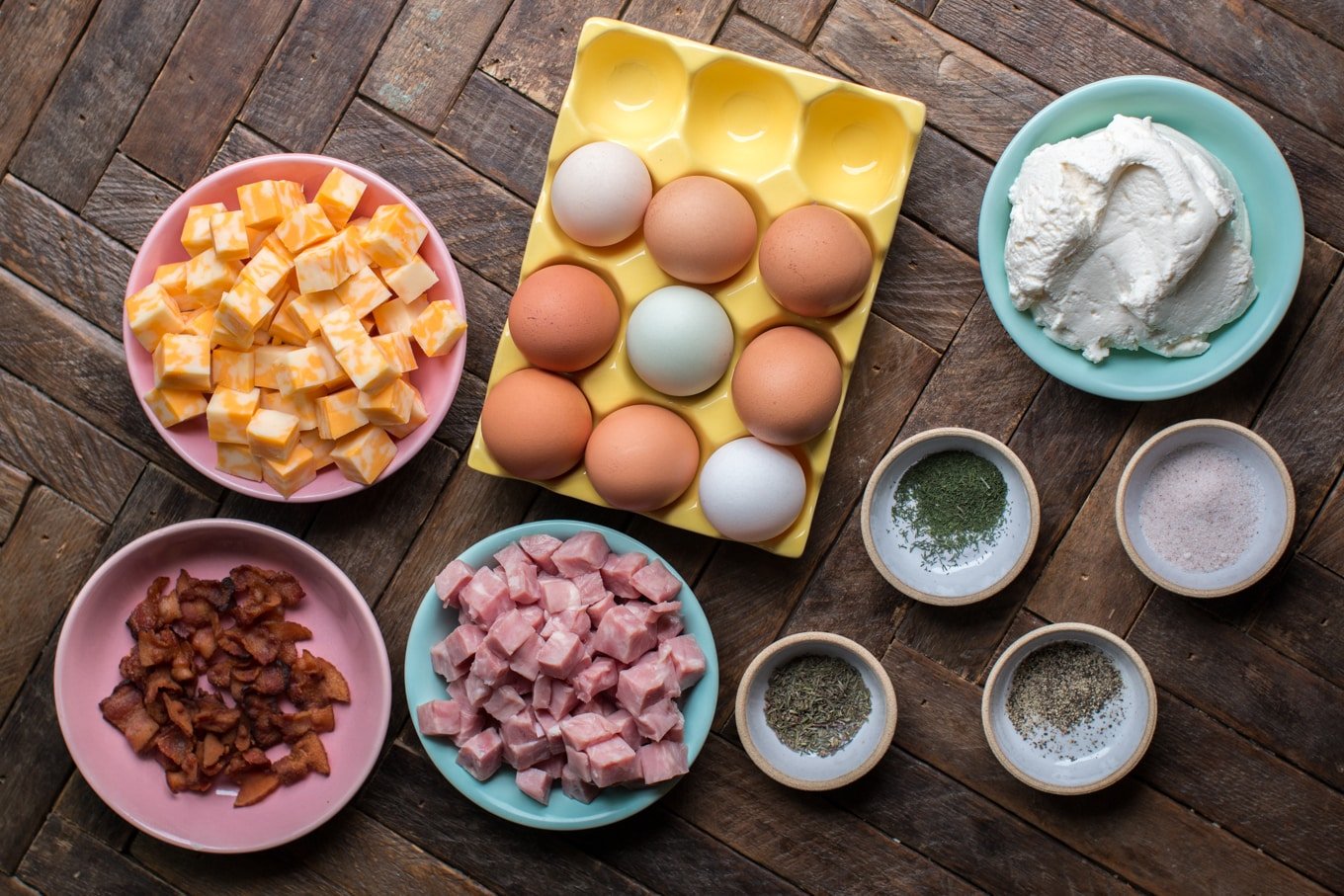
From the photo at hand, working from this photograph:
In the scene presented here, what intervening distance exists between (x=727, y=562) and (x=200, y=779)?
0.78 metres

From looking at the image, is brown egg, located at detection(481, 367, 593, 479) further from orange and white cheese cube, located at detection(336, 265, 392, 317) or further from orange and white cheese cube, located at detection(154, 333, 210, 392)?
orange and white cheese cube, located at detection(154, 333, 210, 392)

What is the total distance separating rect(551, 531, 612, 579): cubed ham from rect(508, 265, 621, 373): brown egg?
220 mm

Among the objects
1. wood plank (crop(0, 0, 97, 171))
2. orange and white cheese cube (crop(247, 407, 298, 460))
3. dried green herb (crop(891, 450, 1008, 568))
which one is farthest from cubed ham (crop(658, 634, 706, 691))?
wood plank (crop(0, 0, 97, 171))

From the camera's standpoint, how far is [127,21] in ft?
4.50

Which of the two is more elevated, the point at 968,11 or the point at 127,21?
the point at 968,11

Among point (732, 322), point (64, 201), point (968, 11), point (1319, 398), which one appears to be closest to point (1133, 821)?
point (1319, 398)

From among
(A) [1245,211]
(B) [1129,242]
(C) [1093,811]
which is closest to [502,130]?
(B) [1129,242]

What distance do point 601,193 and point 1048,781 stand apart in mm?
947

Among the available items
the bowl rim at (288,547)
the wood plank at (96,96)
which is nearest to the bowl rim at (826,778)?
the bowl rim at (288,547)

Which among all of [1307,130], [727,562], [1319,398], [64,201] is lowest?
[64,201]

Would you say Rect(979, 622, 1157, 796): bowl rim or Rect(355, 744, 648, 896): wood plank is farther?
Rect(355, 744, 648, 896): wood plank

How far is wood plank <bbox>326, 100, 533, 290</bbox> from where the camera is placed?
135 cm

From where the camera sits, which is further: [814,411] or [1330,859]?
[1330,859]

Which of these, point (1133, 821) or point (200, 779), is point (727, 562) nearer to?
point (1133, 821)
